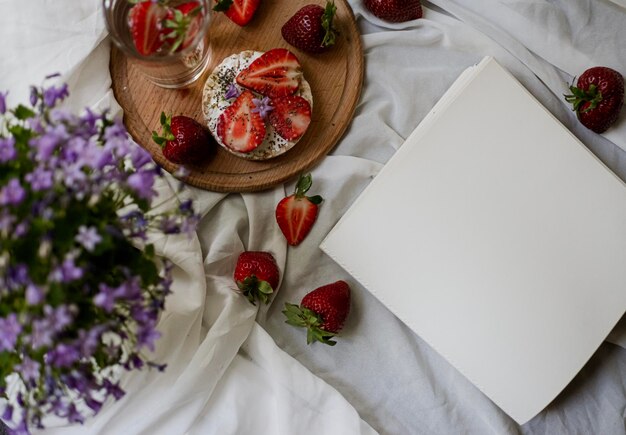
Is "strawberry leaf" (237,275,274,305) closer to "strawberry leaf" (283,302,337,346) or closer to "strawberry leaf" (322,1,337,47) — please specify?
"strawberry leaf" (283,302,337,346)

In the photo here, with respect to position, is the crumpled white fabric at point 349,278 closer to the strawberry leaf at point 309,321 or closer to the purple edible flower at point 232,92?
the strawberry leaf at point 309,321

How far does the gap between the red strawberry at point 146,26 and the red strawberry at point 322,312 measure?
17.3 inches

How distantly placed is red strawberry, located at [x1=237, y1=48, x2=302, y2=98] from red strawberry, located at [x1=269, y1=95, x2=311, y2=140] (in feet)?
0.06

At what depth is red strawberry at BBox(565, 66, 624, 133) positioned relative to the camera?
106 centimetres

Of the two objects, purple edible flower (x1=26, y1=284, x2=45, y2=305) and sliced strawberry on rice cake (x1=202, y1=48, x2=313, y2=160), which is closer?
purple edible flower (x1=26, y1=284, x2=45, y2=305)

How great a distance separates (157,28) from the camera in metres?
0.93

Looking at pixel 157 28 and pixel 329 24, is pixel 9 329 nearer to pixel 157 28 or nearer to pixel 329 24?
pixel 157 28

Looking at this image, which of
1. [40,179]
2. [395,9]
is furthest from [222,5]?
[40,179]

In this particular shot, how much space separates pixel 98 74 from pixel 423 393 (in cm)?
73

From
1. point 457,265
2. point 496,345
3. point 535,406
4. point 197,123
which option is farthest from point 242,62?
point 535,406

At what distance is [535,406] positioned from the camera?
103 cm

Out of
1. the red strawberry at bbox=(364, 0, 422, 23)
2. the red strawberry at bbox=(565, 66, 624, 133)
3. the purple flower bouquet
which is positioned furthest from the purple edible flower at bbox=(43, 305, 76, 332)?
the red strawberry at bbox=(565, 66, 624, 133)

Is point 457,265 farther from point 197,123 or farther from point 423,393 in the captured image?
point 197,123

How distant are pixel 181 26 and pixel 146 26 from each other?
5 cm
